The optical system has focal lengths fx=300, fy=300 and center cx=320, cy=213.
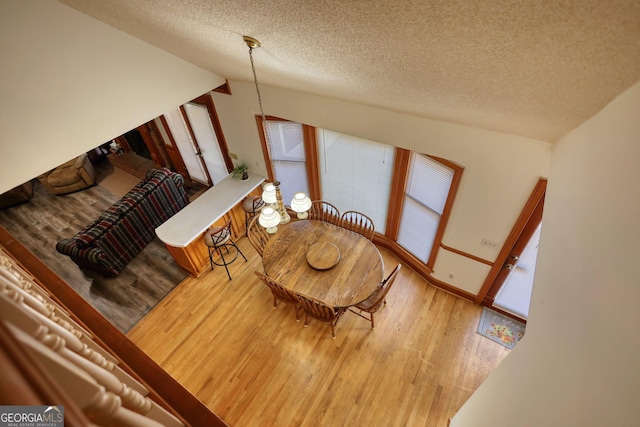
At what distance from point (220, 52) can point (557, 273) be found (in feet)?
9.42

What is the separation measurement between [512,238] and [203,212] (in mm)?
3923

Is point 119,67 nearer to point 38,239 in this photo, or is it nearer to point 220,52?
point 220,52

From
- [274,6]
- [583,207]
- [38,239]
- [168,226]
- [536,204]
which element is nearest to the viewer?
[274,6]

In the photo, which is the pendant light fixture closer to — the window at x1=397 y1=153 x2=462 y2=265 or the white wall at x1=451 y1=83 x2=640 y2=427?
the window at x1=397 y1=153 x2=462 y2=265

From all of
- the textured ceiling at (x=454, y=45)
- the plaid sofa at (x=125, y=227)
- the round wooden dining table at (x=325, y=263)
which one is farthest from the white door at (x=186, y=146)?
the textured ceiling at (x=454, y=45)

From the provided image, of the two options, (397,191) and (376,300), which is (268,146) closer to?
(397,191)

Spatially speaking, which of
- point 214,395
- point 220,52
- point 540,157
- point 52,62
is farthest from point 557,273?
point 52,62

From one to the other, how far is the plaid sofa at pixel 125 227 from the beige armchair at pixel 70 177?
2.36 meters

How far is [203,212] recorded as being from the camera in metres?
4.38

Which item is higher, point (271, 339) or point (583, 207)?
point (583, 207)

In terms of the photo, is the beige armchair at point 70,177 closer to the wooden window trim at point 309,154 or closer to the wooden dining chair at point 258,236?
the wooden window trim at point 309,154

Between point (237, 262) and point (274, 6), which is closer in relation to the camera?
point (274, 6)

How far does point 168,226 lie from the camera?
13.8 feet


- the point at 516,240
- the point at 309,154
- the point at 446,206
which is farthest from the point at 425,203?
the point at 309,154
